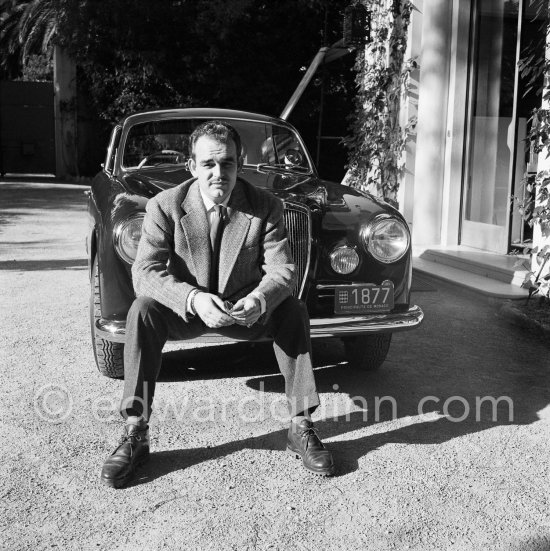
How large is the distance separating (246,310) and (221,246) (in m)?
0.39

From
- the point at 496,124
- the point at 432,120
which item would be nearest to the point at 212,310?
the point at 496,124

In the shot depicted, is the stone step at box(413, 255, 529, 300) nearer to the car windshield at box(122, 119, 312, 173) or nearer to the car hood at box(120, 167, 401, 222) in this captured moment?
the car windshield at box(122, 119, 312, 173)

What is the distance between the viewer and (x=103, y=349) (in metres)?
4.06

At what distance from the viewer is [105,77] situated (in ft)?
66.2

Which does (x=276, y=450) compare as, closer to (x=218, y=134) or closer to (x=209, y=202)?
(x=209, y=202)

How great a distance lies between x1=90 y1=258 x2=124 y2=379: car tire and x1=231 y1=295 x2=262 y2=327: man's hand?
1116 millimetres

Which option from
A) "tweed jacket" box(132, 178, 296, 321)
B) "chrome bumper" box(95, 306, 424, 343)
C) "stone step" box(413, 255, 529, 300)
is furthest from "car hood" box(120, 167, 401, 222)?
"stone step" box(413, 255, 529, 300)

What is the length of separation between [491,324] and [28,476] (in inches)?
146

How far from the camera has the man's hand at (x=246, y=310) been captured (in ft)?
9.93

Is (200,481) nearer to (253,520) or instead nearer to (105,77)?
(253,520)

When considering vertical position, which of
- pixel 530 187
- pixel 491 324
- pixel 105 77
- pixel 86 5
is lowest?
pixel 491 324

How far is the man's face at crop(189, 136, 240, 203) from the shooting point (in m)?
3.18

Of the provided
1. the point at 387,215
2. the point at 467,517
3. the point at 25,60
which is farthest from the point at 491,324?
the point at 25,60

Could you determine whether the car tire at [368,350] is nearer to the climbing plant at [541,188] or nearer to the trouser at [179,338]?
the trouser at [179,338]
